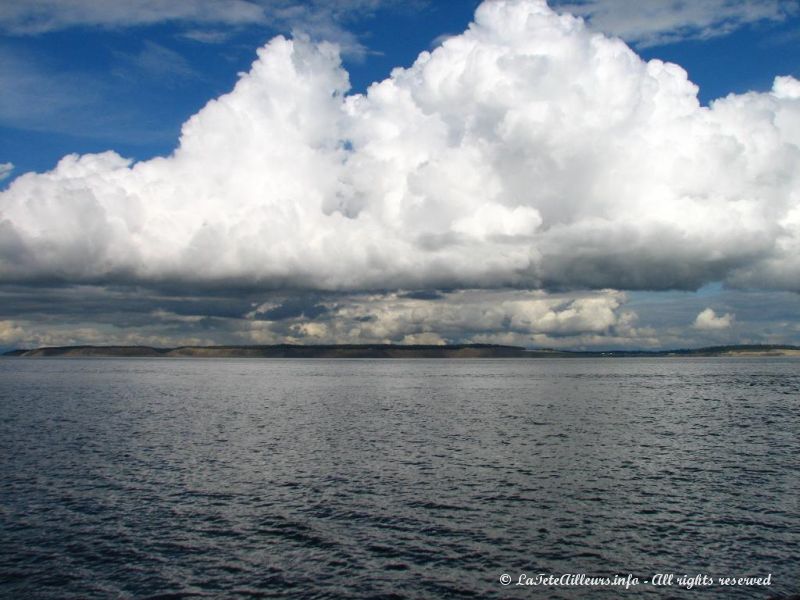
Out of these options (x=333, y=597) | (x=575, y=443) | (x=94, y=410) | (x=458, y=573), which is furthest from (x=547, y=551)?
(x=94, y=410)

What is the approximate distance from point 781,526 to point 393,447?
4107 cm

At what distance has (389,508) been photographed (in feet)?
148

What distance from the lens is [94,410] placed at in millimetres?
115438

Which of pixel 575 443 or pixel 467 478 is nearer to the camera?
pixel 467 478

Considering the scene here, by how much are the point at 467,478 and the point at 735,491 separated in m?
22.4

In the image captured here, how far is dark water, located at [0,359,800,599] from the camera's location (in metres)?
32.8

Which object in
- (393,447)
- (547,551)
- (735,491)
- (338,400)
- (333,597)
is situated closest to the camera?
(333,597)

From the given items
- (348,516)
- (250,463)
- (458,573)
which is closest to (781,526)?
(458,573)

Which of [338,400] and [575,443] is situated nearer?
[575,443]

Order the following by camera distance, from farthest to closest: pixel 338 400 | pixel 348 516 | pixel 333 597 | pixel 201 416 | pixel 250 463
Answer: pixel 338 400 → pixel 201 416 → pixel 250 463 → pixel 348 516 → pixel 333 597

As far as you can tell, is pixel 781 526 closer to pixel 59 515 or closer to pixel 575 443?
pixel 575 443

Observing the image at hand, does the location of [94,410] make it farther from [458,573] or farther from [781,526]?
[781,526]

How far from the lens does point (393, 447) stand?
71.5m

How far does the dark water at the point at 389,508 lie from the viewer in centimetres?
3281
